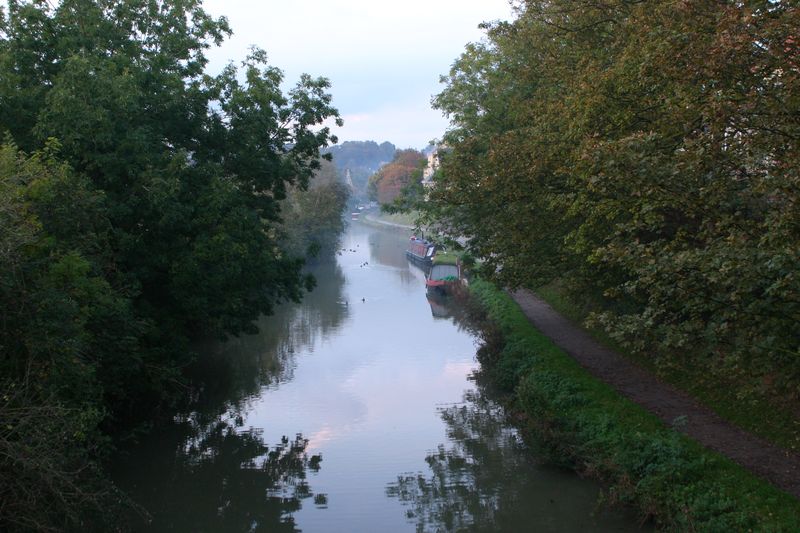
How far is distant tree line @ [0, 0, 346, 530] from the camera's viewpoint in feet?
33.5

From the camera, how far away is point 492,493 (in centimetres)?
1475

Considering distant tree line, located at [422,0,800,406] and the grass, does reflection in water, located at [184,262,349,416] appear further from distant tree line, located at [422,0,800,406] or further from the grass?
the grass

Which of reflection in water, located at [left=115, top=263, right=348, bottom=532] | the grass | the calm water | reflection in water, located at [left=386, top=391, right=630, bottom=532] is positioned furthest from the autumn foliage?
the grass

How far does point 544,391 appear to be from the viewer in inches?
704

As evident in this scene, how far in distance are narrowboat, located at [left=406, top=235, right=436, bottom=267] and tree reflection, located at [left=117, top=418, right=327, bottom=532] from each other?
36.4m

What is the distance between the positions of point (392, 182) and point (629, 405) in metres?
98.4

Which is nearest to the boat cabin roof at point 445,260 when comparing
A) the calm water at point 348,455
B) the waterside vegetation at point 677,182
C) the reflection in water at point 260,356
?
the reflection in water at point 260,356

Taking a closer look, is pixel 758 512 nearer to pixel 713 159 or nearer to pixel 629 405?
pixel 713 159

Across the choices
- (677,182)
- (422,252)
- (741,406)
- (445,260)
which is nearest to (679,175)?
(677,182)

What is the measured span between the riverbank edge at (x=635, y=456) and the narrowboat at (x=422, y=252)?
115ft

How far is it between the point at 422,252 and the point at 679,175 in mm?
50571

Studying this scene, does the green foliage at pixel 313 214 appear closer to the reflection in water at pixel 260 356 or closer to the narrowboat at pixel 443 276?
the narrowboat at pixel 443 276

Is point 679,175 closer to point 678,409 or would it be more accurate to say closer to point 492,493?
point 678,409

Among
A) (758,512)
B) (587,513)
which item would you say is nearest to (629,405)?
(587,513)
